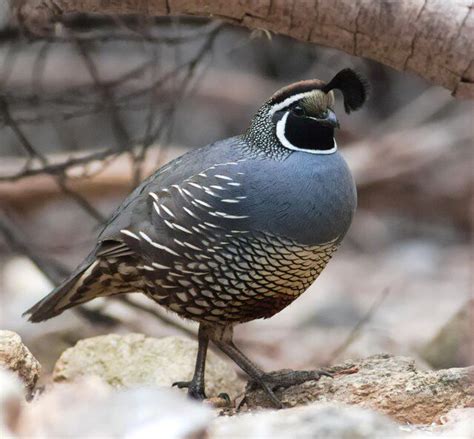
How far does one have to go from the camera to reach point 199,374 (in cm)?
464

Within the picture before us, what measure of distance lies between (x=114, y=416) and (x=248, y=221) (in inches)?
71.5

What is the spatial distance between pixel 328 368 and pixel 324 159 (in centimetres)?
91

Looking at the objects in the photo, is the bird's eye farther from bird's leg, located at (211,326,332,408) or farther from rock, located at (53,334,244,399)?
rock, located at (53,334,244,399)

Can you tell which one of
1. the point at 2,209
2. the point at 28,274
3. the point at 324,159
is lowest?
the point at 28,274

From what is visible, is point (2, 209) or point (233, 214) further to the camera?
point (2, 209)

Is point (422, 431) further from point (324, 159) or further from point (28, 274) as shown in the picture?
point (28, 274)

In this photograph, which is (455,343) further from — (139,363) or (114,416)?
(114,416)

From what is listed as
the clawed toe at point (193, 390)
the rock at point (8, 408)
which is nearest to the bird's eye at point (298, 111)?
the clawed toe at point (193, 390)

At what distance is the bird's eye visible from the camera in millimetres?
4336

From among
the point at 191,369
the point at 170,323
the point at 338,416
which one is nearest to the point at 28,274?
the point at 170,323

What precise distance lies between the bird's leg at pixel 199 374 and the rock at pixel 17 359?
77cm

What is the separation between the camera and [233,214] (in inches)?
165

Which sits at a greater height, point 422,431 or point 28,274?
point 422,431

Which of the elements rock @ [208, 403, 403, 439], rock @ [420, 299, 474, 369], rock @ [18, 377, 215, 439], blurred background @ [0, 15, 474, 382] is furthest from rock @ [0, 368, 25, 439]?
rock @ [420, 299, 474, 369]
